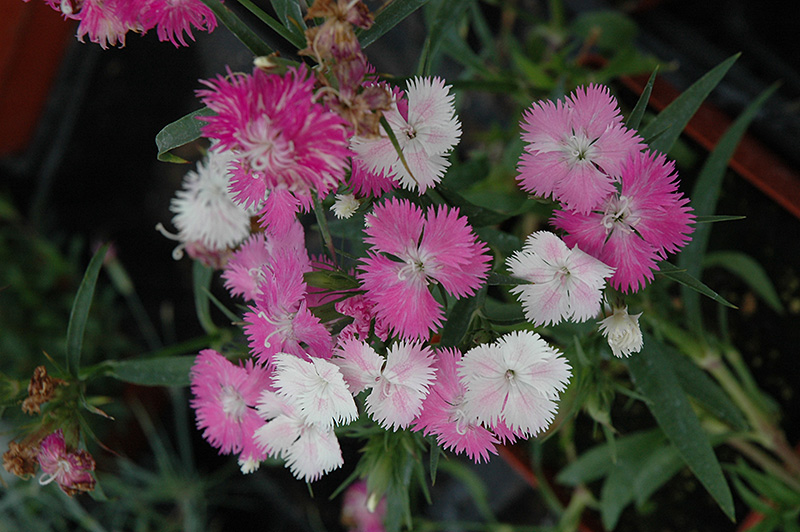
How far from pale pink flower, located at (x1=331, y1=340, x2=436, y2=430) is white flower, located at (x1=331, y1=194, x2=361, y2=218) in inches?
4.7

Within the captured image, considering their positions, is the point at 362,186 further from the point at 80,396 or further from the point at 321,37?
the point at 80,396

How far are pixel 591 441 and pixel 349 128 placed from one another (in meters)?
0.86

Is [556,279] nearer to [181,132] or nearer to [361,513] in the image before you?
[181,132]

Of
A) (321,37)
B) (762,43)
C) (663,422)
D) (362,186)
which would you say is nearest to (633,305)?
(663,422)

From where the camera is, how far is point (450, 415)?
1.87 feet

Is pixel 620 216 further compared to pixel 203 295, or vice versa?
pixel 203 295

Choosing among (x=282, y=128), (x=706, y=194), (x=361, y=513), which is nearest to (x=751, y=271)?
(x=706, y=194)

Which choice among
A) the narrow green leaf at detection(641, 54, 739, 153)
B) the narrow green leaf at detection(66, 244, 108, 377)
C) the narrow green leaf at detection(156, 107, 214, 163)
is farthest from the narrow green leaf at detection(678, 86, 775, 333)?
the narrow green leaf at detection(66, 244, 108, 377)

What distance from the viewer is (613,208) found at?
54cm

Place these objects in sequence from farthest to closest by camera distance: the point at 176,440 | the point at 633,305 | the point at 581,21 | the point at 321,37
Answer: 1. the point at 176,440
2. the point at 581,21
3. the point at 633,305
4. the point at 321,37

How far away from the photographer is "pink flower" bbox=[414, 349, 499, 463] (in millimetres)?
559

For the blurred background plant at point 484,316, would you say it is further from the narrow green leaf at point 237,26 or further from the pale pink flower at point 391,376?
the pale pink flower at point 391,376

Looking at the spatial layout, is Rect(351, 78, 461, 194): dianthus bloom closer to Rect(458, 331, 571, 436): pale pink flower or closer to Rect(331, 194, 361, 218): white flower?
Rect(331, 194, 361, 218): white flower

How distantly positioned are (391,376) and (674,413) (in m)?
0.35
